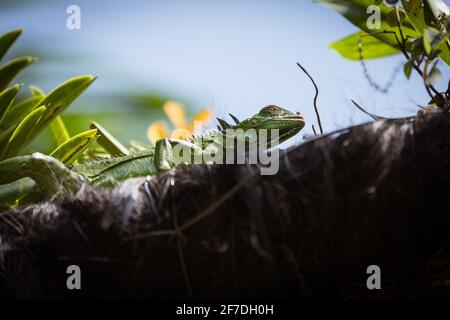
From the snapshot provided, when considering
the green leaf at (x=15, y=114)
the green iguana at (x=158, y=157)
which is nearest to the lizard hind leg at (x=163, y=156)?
the green iguana at (x=158, y=157)

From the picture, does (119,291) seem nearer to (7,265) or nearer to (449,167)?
(7,265)

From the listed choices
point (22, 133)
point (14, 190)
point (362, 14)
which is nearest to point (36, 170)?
point (14, 190)

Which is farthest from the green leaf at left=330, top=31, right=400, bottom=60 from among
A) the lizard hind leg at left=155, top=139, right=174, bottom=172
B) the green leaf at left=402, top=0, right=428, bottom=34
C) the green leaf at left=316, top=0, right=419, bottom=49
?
the lizard hind leg at left=155, top=139, right=174, bottom=172

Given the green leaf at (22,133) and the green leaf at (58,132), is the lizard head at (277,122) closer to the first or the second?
the green leaf at (22,133)

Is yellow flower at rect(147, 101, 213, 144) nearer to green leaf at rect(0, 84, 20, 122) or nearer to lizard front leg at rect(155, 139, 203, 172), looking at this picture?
lizard front leg at rect(155, 139, 203, 172)

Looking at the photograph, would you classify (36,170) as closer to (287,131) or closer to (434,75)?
(287,131)
